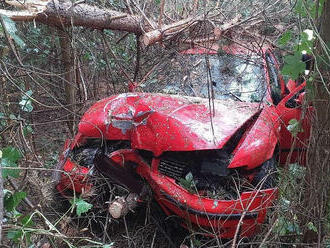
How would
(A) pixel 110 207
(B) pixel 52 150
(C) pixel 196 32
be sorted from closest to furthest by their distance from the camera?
(A) pixel 110 207 < (C) pixel 196 32 < (B) pixel 52 150

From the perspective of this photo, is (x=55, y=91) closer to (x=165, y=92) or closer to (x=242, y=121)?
(x=165, y=92)

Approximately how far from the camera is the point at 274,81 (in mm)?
4875

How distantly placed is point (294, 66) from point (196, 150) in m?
1.43

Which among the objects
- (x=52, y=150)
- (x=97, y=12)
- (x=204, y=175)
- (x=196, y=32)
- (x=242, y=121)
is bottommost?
(x=52, y=150)

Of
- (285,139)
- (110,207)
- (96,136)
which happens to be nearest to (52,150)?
(96,136)

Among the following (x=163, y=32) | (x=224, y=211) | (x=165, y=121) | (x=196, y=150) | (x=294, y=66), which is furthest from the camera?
(x=163, y=32)

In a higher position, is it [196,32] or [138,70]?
[196,32]

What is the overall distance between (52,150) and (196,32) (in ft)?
9.06

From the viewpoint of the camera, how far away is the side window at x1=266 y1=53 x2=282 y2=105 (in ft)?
15.5

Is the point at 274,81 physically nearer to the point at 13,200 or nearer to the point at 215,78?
the point at 215,78

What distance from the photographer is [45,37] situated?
688 cm

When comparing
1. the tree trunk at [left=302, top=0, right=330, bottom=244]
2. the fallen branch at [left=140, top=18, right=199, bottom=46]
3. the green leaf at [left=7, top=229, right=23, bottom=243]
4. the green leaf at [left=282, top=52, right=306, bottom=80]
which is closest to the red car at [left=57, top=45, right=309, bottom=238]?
the tree trunk at [left=302, top=0, right=330, bottom=244]

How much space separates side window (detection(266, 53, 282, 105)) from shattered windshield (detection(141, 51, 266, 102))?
15cm

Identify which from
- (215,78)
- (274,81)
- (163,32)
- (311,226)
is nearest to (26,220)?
(311,226)
